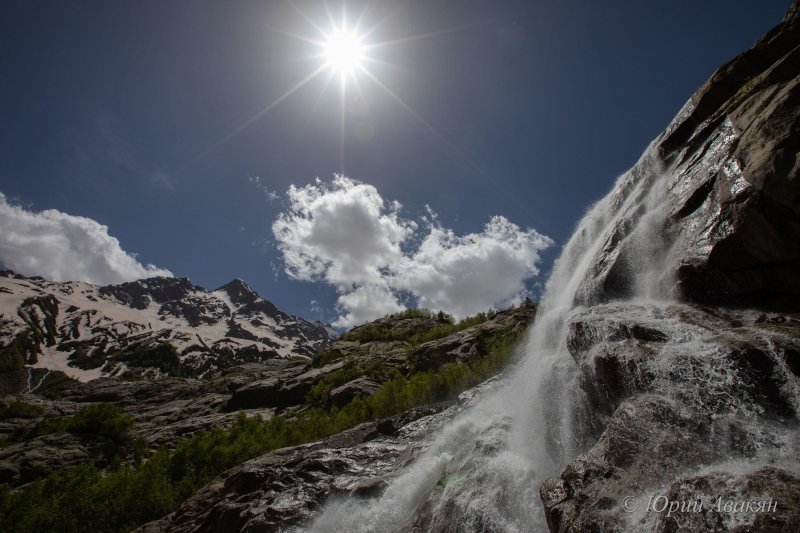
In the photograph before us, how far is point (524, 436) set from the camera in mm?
14727

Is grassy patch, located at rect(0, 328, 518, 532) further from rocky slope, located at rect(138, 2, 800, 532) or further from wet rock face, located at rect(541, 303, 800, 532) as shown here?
wet rock face, located at rect(541, 303, 800, 532)

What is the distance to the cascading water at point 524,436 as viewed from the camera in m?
11.4

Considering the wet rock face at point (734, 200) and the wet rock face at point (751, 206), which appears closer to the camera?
the wet rock face at point (751, 206)

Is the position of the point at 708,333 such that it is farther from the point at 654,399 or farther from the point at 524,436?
the point at 524,436

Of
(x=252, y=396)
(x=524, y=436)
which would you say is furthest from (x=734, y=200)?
(x=252, y=396)

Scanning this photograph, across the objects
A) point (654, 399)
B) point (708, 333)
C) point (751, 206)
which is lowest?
point (654, 399)

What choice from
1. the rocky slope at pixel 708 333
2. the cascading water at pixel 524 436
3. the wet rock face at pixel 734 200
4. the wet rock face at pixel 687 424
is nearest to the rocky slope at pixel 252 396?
the cascading water at pixel 524 436

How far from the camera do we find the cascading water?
11.4 metres

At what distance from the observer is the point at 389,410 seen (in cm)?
2966

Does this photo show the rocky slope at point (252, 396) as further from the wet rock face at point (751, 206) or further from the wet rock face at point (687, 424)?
the wet rock face at point (751, 206)

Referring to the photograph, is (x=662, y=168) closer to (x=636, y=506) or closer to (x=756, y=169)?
(x=756, y=169)

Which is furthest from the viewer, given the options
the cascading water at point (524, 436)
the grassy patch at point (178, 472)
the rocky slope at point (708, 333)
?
the grassy patch at point (178, 472)

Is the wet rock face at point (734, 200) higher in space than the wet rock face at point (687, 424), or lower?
higher

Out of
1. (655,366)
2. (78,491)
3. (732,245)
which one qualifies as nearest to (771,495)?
(655,366)
